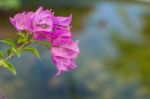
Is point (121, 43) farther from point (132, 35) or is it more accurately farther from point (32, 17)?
point (32, 17)

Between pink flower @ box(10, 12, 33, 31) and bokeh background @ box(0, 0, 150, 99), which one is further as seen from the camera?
bokeh background @ box(0, 0, 150, 99)

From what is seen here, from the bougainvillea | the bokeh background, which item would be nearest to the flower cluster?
the bougainvillea

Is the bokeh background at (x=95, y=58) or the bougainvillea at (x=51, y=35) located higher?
the bougainvillea at (x=51, y=35)

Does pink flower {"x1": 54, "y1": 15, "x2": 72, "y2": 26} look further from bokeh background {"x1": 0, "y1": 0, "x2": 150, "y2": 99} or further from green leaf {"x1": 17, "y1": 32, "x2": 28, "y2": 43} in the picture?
bokeh background {"x1": 0, "y1": 0, "x2": 150, "y2": 99}

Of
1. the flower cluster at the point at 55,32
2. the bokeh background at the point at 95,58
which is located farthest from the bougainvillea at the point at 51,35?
the bokeh background at the point at 95,58

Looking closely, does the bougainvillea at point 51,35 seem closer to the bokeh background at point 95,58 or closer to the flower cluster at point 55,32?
the flower cluster at point 55,32

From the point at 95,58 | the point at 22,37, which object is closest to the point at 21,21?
the point at 22,37

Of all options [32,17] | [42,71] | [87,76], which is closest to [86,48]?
[87,76]

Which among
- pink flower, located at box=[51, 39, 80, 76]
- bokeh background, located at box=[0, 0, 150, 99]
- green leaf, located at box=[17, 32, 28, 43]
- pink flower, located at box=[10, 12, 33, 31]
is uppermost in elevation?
pink flower, located at box=[10, 12, 33, 31]
